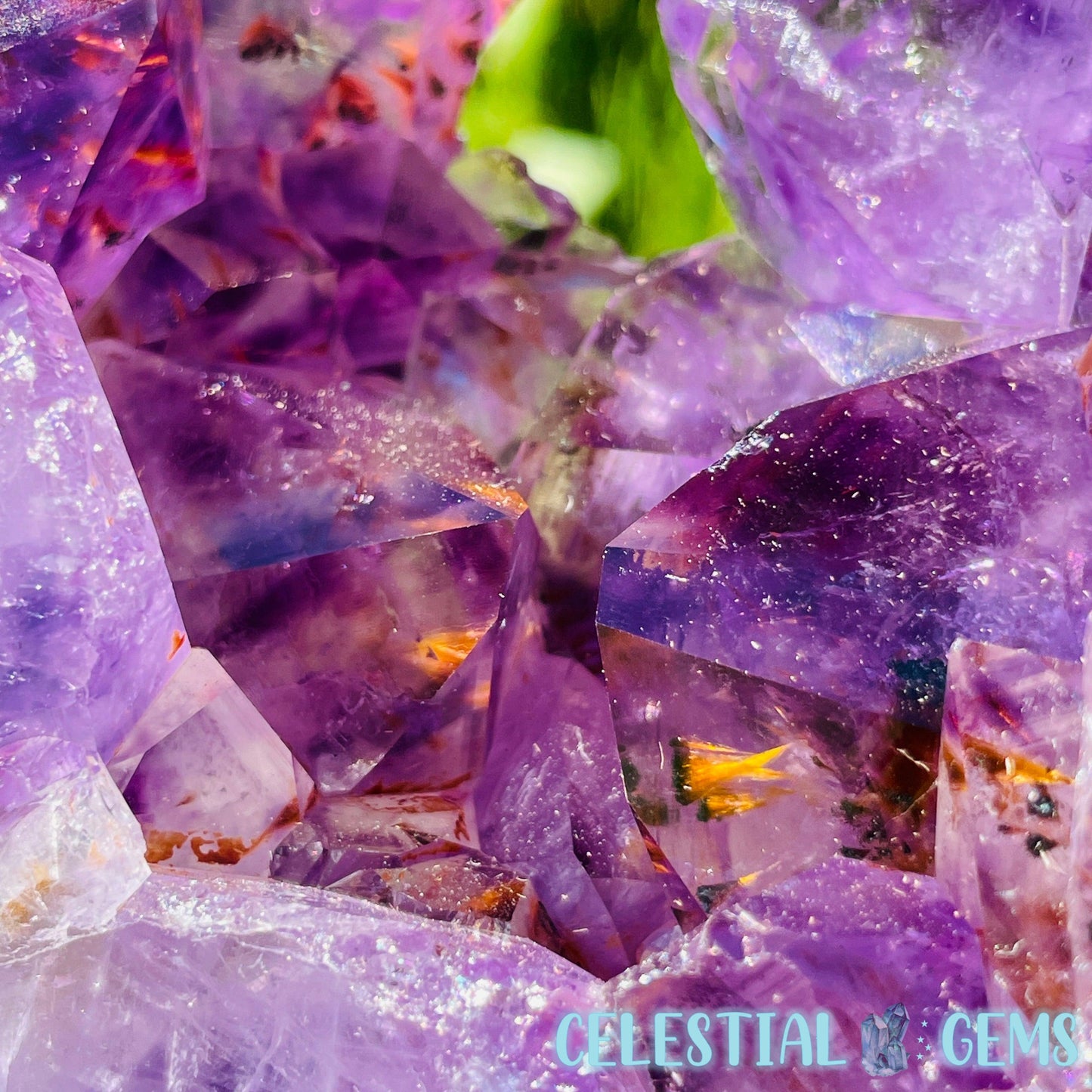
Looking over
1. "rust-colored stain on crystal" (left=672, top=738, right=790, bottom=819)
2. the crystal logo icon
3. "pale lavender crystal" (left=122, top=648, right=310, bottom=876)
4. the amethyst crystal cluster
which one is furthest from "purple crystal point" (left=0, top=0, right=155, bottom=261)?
the crystal logo icon

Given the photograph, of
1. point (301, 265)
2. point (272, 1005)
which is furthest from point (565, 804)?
point (301, 265)

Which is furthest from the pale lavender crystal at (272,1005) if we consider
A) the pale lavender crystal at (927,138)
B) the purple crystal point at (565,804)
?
the pale lavender crystal at (927,138)

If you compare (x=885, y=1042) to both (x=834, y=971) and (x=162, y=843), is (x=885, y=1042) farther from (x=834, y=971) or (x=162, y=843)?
(x=162, y=843)

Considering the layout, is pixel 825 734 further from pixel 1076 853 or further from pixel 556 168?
pixel 556 168

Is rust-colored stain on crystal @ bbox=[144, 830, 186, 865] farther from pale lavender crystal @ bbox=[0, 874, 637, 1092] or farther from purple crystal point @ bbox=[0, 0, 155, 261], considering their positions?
purple crystal point @ bbox=[0, 0, 155, 261]

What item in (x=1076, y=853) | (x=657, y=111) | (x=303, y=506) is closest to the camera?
(x=1076, y=853)

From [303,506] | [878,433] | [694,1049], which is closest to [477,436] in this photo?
[303,506]
